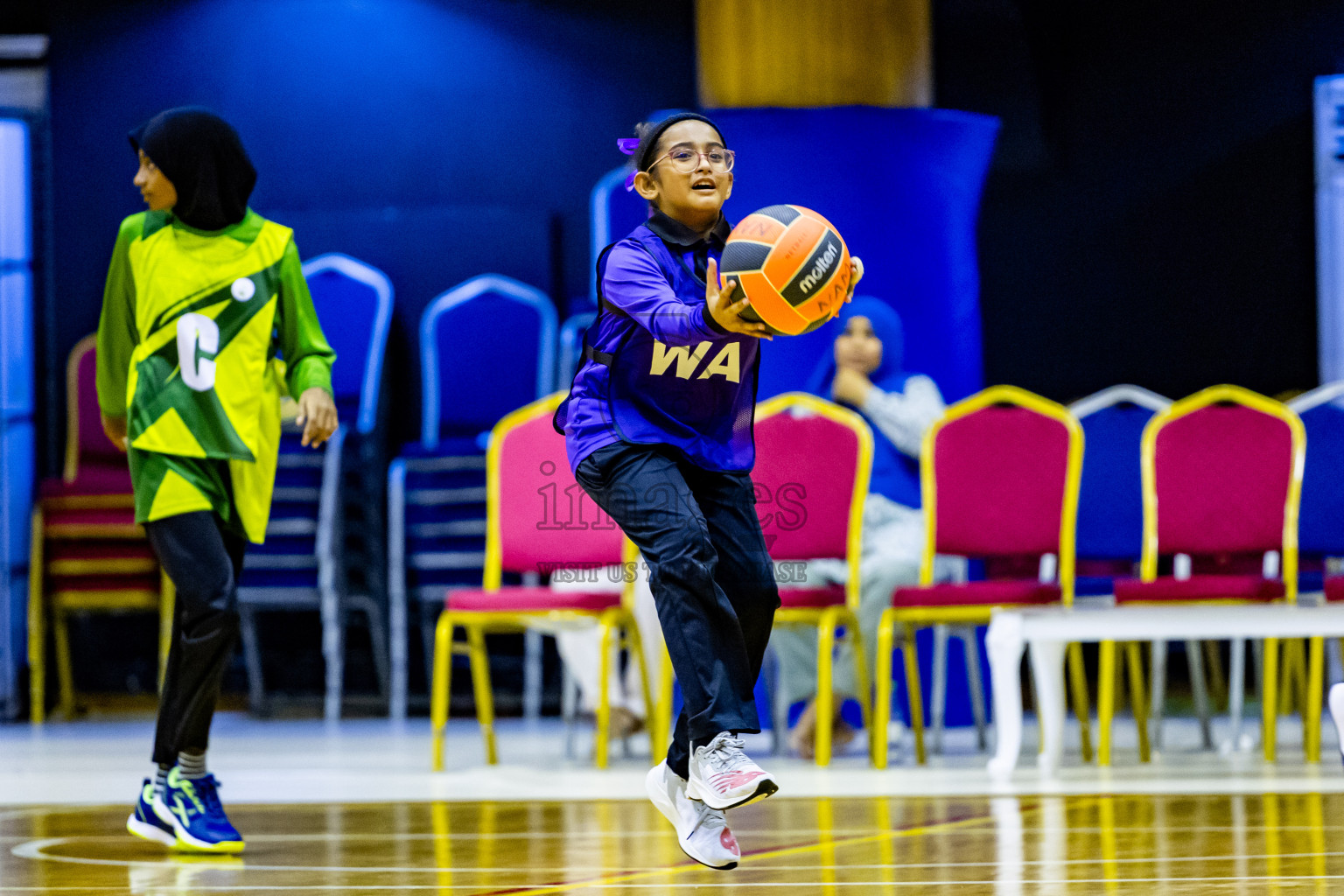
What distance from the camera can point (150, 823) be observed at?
3.46 metres

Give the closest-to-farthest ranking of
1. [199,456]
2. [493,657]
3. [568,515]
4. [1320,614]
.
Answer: [199,456] < [1320,614] < [568,515] < [493,657]

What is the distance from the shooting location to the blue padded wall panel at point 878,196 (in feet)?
19.0

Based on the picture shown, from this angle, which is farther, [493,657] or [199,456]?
[493,657]

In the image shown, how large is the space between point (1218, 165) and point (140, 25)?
4756 mm

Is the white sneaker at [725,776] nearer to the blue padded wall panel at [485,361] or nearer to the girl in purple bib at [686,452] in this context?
the girl in purple bib at [686,452]

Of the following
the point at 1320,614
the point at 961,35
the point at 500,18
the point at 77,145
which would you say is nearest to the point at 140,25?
the point at 77,145

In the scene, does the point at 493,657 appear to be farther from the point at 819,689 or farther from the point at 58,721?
the point at 819,689

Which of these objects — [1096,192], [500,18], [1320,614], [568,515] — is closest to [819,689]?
[568,515]

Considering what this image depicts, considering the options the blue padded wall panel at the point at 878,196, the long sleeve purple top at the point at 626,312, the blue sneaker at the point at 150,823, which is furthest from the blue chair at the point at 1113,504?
the blue sneaker at the point at 150,823

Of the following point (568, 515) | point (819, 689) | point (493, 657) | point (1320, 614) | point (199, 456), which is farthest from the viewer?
point (493, 657)

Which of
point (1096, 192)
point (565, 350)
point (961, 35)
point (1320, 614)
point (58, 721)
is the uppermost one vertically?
point (961, 35)

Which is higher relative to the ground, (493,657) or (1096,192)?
(1096,192)

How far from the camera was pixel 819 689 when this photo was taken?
15.8 ft

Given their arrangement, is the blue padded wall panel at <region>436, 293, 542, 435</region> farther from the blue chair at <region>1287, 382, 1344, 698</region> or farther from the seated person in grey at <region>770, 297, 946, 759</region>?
the blue chair at <region>1287, 382, 1344, 698</region>
